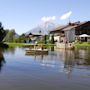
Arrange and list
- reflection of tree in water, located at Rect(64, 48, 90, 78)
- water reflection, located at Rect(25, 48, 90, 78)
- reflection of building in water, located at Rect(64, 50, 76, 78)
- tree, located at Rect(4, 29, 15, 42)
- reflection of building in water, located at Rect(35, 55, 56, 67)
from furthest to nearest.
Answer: tree, located at Rect(4, 29, 15, 42), reflection of building in water, located at Rect(35, 55, 56, 67), water reflection, located at Rect(25, 48, 90, 78), reflection of tree in water, located at Rect(64, 48, 90, 78), reflection of building in water, located at Rect(64, 50, 76, 78)

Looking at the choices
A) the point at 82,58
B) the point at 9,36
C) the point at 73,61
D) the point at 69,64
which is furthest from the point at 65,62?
the point at 9,36

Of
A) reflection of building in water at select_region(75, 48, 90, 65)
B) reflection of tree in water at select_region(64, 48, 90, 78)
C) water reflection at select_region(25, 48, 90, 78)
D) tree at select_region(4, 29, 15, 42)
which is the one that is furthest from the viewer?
tree at select_region(4, 29, 15, 42)

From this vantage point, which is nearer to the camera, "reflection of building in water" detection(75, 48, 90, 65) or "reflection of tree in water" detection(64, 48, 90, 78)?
"reflection of tree in water" detection(64, 48, 90, 78)

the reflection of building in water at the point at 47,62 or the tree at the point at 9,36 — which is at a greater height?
the tree at the point at 9,36

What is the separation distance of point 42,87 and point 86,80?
397cm

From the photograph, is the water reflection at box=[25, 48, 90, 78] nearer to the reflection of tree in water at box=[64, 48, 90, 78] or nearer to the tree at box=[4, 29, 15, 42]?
the reflection of tree in water at box=[64, 48, 90, 78]

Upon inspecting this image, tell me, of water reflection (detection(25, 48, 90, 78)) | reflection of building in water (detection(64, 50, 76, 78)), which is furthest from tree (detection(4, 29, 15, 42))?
reflection of building in water (detection(64, 50, 76, 78))

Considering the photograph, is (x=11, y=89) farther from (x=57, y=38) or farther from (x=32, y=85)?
(x=57, y=38)

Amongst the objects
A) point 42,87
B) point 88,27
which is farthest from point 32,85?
point 88,27

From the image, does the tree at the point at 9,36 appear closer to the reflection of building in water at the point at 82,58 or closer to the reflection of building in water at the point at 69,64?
the reflection of building in water at the point at 82,58

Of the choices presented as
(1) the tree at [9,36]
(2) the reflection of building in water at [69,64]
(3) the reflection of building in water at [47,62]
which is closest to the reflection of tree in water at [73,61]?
(2) the reflection of building in water at [69,64]

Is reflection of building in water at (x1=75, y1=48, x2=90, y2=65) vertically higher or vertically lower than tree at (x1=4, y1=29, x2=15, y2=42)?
lower

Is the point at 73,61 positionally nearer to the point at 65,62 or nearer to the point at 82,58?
the point at 65,62

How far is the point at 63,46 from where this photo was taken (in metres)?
65.7
